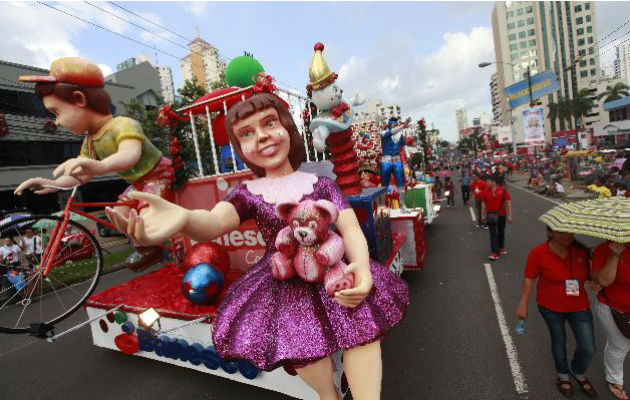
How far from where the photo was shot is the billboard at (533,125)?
81.7 feet

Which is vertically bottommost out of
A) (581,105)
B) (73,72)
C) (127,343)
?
(127,343)

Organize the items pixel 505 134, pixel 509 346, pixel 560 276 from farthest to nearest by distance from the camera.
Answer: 1. pixel 505 134
2. pixel 509 346
3. pixel 560 276

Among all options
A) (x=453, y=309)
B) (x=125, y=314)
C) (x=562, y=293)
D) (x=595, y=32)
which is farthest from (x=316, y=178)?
(x=595, y=32)

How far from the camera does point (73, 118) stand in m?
2.62

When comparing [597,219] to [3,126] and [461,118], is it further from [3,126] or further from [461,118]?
[461,118]

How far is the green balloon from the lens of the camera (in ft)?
14.8

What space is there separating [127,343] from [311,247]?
2717 mm

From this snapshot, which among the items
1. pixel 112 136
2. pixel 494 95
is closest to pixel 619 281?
pixel 112 136

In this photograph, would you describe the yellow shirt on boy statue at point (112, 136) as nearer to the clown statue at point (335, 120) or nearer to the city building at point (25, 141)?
the clown statue at point (335, 120)

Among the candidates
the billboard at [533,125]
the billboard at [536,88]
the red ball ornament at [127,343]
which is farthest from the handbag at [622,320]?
the billboard at [536,88]

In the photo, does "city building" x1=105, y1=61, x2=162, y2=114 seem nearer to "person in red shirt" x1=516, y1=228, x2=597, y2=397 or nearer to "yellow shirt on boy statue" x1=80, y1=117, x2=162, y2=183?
"yellow shirt on boy statue" x1=80, y1=117, x2=162, y2=183

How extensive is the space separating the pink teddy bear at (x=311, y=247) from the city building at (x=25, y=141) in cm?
1821

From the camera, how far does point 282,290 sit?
1916 millimetres

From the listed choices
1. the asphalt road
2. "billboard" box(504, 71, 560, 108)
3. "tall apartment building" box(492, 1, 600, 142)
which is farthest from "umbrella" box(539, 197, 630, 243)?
"tall apartment building" box(492, 1, 600, 142)
